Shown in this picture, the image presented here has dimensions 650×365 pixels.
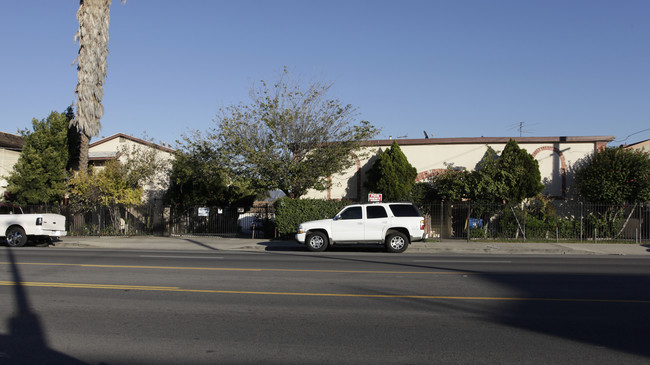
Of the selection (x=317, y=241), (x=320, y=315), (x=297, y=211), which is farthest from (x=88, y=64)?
(x=320, y=315)

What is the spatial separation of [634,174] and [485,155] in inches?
268

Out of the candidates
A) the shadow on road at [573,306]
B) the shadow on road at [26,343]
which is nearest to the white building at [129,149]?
the shadow on road at [573,306]

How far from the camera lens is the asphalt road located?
5.53 m

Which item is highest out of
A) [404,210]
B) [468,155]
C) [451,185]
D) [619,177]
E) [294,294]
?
[468,155]

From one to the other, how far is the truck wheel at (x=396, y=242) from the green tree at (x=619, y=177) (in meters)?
11.6

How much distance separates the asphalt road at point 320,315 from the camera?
553 cm

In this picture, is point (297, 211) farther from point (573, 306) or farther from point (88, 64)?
point (573, 306)

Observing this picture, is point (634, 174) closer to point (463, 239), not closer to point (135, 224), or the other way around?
point (463, 239)

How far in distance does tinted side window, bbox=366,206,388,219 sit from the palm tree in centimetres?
1659

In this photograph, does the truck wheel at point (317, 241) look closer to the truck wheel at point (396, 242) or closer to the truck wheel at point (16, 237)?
the truck wheel at point (396, 242)

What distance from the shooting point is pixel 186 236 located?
2627cm

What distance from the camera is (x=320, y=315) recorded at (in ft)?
24.0

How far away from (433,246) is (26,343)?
664 inches

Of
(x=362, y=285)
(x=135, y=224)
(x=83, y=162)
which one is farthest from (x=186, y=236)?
(x=362, y=285)
